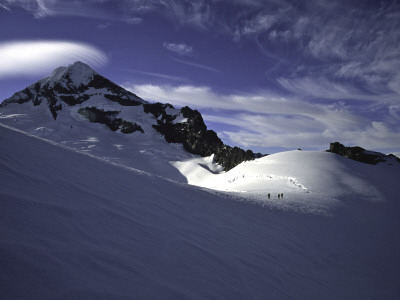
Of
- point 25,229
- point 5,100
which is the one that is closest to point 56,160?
point 25,229

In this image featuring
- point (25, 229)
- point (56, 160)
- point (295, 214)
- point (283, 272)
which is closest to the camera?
point (25, 229)

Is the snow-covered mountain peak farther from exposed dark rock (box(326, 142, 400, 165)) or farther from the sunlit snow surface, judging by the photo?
exposed dark rock (box(326, 142, 400, 165))

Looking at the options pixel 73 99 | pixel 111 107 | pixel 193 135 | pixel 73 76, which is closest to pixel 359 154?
pixel 193 135

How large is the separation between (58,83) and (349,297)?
122979 millimetres

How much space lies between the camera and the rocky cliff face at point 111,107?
73188mm

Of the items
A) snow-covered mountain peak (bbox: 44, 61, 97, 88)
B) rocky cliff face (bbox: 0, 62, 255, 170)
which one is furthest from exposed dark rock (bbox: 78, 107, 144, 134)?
snow-covered mountain peak (bbox: 44, 61, 97, 88)

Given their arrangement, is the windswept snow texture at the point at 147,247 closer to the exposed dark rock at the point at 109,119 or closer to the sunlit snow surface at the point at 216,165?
the sunlit snow surface at the point at 216,165

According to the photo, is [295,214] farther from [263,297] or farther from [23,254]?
[23,254]

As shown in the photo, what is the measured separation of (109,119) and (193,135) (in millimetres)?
38155

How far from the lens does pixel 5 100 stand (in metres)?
92.3

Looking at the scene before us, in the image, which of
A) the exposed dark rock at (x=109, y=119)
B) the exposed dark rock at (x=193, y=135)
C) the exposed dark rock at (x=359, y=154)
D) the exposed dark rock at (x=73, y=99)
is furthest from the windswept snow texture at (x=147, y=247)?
the exposed dark rock at (x=73, y=99)

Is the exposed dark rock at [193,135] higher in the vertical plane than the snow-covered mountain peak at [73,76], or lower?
lower

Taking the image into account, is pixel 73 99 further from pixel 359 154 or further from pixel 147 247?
pixel 359 154

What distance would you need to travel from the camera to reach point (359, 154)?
39.3m
